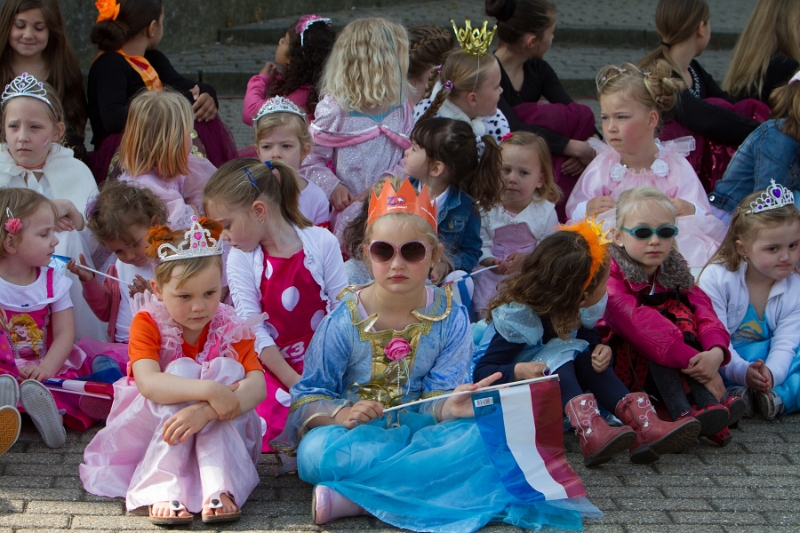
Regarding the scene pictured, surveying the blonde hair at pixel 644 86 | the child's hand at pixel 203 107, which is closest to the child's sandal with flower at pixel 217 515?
the child's hand at pixel 203 107

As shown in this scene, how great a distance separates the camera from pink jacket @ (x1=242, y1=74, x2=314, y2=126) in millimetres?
6129

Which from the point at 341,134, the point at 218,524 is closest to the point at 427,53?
the point at 341,134

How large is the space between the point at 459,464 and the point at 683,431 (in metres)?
1.02

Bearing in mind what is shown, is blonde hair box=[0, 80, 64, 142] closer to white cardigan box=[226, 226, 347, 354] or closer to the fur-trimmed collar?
white cardigan box=[226, 226, 347, 354]

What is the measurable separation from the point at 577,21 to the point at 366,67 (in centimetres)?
827

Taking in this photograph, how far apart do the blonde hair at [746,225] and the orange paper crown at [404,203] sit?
1.79m

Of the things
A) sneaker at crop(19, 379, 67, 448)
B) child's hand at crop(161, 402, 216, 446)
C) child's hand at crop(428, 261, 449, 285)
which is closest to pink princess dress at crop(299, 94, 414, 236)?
child's hand at crop(428, 261, 449, 285)

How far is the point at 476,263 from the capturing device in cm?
516

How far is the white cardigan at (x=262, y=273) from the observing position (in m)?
4.25

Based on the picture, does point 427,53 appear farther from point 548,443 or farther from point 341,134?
point 548,443

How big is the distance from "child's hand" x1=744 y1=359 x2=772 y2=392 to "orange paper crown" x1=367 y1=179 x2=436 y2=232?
1.77m

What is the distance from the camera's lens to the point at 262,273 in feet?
14.0

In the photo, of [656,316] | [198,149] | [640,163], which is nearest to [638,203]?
[656,316]

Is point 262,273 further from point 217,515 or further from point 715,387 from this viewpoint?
point 715,387
